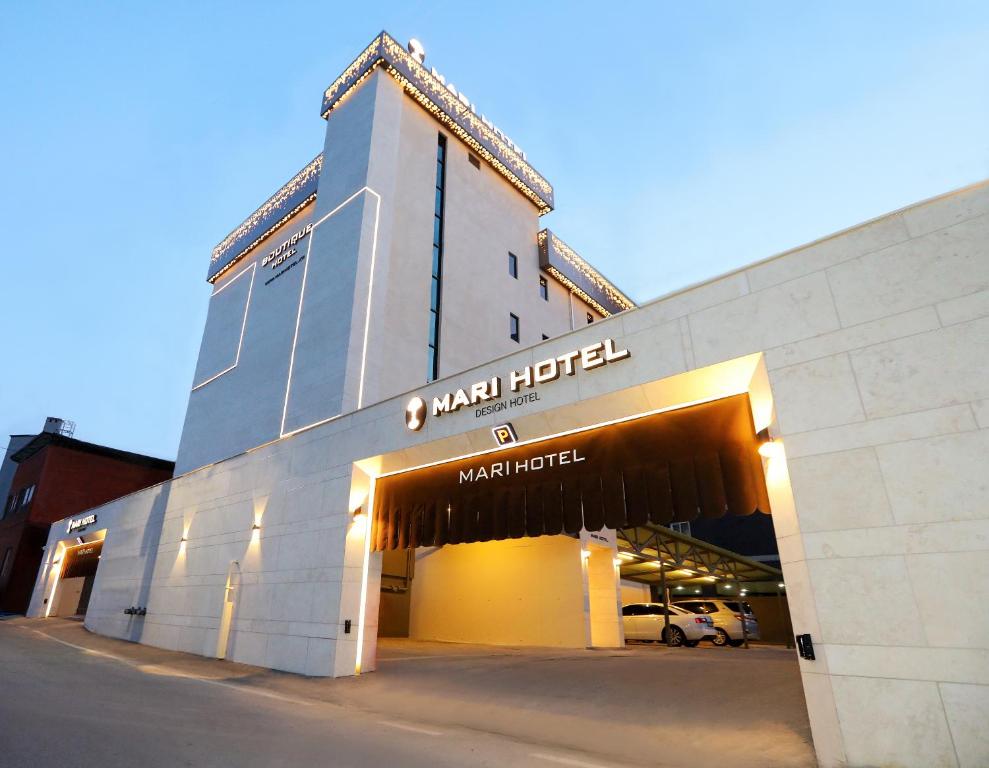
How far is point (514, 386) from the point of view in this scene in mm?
10508

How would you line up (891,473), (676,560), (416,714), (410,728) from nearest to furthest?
(891,473) → (410,728) → (416,714) → (676,560)

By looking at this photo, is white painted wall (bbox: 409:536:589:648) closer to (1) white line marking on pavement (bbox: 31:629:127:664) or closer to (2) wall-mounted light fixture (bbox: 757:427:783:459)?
(1) white line marking on pavement (bbox: 31:629:127:664)

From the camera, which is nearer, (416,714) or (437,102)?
(416,714)

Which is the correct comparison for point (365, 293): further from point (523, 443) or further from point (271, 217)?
point (523, 443)

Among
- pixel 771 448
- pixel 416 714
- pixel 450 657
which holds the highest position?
pixel 771 448

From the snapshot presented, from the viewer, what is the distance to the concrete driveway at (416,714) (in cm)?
584

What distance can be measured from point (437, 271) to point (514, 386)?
14447mm

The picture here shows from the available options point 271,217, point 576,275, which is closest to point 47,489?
point 271,217

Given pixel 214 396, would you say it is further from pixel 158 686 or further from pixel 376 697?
Answer: pixel 376 697

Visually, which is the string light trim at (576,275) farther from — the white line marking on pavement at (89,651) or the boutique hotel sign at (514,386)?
the white line marking on pavement at (89,651)

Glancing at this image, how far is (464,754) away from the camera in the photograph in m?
6.20

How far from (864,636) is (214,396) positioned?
2726 centimetres

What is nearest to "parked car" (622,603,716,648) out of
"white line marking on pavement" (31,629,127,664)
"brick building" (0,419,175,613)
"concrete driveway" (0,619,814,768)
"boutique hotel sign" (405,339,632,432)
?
"concrete driveway" (0,619,814,768)

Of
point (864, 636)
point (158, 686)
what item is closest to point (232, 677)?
point (158, 686)
